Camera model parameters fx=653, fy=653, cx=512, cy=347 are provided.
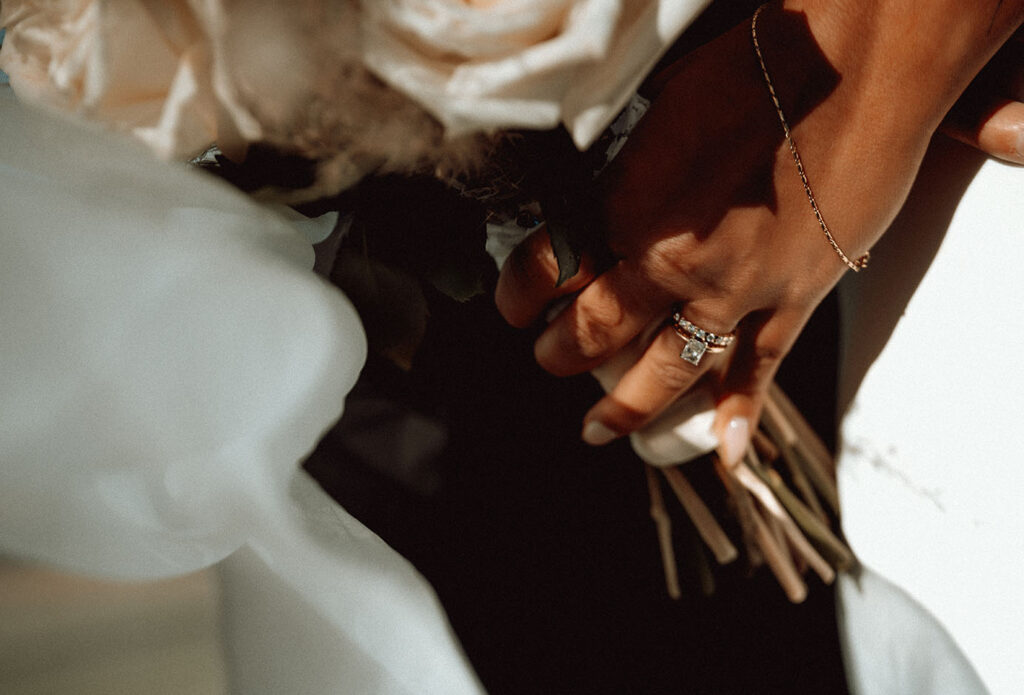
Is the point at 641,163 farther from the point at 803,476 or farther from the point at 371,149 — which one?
the point at 803,476

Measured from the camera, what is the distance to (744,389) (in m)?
0.71

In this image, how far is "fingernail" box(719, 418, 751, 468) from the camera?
0.71m

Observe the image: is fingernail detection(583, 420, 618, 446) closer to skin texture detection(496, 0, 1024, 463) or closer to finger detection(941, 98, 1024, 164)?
skin texture detection(496, 0, 1024, 463)

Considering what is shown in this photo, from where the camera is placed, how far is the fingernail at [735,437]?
2.32 feet

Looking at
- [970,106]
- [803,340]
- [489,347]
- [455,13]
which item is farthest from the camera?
[803,340]

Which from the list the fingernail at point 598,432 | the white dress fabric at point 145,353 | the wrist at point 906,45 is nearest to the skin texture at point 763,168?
the wrist at point 906,45

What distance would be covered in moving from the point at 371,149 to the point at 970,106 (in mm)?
518

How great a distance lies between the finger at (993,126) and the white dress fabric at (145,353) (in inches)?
21.2

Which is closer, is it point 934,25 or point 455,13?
point 455,13

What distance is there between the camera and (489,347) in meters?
0.92

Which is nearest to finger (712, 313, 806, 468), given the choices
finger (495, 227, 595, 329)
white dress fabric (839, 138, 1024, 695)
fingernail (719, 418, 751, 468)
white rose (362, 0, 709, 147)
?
fingernail (719, 418, 751, 468)

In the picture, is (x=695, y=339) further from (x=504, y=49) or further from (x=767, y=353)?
(x=504, y=49)

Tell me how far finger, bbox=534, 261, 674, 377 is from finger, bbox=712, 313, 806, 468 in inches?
4.8

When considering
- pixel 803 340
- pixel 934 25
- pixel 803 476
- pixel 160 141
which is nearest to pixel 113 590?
pixel 160 141
